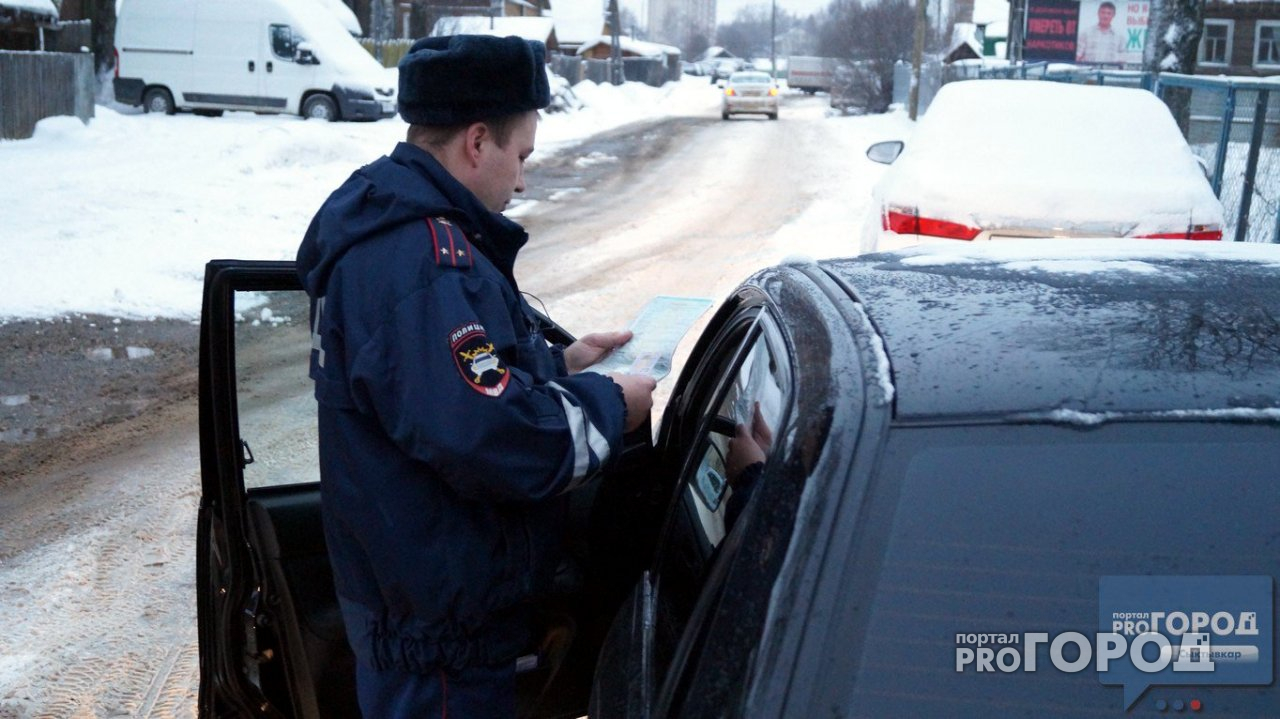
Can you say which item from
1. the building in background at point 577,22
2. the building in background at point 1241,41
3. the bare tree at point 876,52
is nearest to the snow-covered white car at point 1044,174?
the bare tree at point 876,52

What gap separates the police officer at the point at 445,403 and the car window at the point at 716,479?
181mm

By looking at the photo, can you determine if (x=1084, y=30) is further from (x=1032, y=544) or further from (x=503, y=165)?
(x=1032, y=544)

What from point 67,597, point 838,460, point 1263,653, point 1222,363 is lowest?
point 67,597

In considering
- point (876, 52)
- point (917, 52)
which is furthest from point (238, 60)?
point (876, 52)

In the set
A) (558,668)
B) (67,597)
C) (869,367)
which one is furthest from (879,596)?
(67,597)

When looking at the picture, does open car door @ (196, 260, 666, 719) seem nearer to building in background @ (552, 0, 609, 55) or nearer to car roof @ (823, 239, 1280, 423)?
car roof @ (823, 239, 1280, 423)

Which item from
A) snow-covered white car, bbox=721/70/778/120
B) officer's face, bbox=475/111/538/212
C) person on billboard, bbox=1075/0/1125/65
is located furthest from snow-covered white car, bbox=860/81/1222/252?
snow-covered white car, bbox=721/70/778/120

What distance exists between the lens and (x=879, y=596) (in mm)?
1479

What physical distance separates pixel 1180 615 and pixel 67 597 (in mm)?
3953

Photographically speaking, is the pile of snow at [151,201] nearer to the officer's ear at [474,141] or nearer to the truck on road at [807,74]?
the officer's ear at [474,141]

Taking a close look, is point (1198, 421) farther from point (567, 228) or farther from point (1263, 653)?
point (567, 228)

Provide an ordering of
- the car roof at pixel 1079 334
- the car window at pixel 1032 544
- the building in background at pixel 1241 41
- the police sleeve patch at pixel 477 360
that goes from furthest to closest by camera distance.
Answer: the building in background at pixel 1241 41 < the police sleeve patch at pixel 477 360 < the car roof at pixel 1079 334 < the car window at pixel 1032 544

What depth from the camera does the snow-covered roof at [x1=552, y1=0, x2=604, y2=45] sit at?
76.8 metres

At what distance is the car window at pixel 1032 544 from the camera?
4.78 ft
